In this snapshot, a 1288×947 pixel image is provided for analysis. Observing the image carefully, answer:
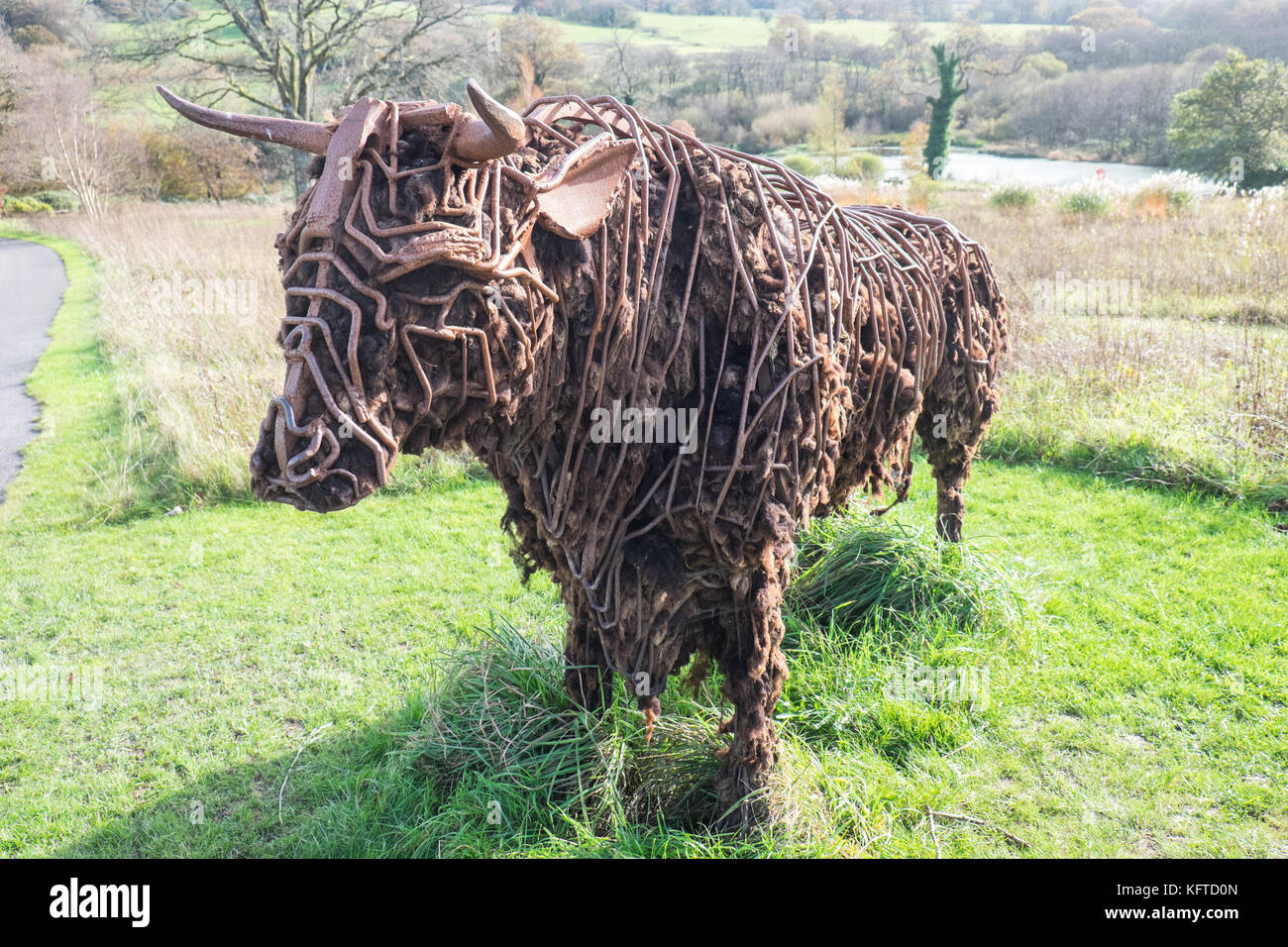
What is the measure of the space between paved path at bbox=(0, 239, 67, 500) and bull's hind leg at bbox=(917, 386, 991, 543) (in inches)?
294

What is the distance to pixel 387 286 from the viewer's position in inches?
64.7

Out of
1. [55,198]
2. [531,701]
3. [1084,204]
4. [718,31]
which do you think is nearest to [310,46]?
[1084,204]

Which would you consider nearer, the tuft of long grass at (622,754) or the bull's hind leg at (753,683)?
the bull's hind leg at (753,683)

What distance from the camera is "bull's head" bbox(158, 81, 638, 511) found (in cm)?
160

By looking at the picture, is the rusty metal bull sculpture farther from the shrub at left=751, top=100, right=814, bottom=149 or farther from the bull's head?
the shrub at left=751, top=100, right=814, bottom=149

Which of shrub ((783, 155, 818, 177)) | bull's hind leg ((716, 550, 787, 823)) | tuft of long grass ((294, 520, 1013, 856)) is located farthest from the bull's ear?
shrub ((783, 155, 818, 177))

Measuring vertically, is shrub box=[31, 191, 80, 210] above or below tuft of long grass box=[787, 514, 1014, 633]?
above


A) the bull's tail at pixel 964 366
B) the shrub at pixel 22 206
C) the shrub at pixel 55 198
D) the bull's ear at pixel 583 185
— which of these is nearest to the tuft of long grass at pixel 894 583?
the bull's tail at pixel 964 366

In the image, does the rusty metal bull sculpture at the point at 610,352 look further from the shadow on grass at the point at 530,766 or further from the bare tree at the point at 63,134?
the bare tree at the point at 63,134

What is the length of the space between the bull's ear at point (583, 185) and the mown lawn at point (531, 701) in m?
1.96

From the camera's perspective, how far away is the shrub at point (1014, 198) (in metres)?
17.9

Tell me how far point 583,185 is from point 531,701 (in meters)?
2.10

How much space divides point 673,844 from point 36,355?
Answer: 41.6 feet

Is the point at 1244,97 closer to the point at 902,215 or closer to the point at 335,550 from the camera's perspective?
the point at 902,215
